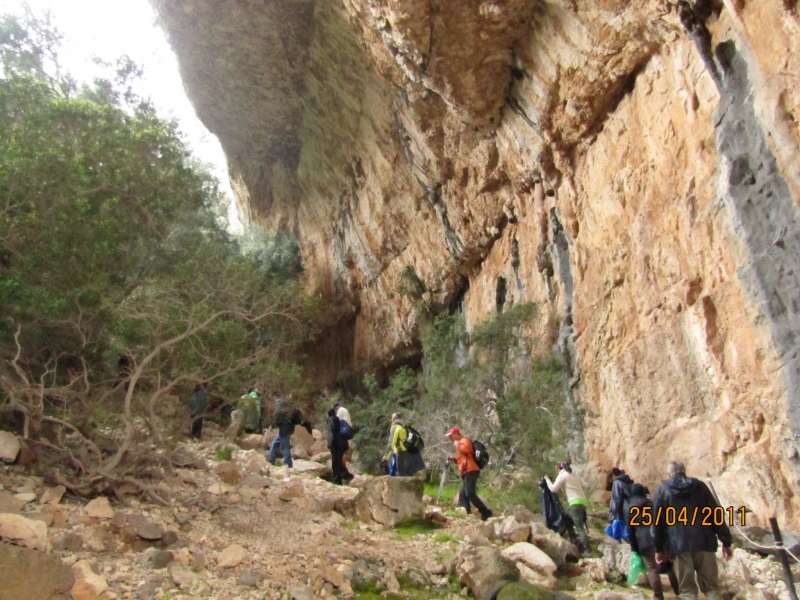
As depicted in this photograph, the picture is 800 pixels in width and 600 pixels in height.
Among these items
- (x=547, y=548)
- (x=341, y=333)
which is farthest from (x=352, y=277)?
(x=547, y=548)

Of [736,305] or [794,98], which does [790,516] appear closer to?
[736,305]

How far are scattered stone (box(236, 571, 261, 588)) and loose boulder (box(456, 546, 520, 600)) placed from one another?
197 centimetres

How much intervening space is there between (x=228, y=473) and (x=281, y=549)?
2617 millimetres

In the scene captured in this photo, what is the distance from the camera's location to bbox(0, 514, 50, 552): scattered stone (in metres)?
4.68

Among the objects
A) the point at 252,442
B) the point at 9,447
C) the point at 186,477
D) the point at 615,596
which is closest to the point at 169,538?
the point at 186,477

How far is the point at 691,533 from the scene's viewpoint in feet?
16.9

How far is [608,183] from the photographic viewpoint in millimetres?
11578

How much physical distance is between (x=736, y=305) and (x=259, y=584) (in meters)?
6.82

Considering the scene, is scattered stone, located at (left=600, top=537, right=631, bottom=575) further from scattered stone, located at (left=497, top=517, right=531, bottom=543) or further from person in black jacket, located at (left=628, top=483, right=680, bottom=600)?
scattered stone, located at (left=497, top=517, right=531, bottom=543)

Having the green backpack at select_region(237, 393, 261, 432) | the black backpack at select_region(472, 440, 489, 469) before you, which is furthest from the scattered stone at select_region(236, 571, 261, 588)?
the green backpack at select_region(237, 393, 261, 432)

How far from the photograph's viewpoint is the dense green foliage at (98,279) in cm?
754

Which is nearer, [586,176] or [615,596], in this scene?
[615,596]

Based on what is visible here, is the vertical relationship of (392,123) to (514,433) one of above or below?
above

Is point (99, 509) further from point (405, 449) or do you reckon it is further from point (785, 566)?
point (785, 566)
